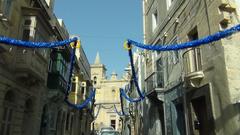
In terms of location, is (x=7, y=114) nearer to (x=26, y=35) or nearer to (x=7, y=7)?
(x=26, y=35)

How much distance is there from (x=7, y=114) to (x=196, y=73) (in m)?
8.41

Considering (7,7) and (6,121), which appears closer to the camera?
(7,7)

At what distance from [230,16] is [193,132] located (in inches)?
188

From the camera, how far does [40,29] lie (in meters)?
14.4

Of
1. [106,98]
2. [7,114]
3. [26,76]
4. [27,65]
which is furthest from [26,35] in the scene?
[106,98]

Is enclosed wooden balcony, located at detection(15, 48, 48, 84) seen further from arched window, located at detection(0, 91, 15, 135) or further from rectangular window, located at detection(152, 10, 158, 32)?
rectangular window, located at detection(152, 10, 158, 32)

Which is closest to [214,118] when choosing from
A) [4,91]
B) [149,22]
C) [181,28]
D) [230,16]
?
[230,16]

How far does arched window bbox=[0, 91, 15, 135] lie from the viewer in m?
11.6

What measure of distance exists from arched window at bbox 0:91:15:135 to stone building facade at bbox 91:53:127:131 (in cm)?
4522

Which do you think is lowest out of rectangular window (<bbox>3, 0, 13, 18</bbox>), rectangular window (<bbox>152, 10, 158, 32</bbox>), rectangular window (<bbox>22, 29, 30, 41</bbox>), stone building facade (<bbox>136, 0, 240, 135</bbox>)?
stone building facade (<bbox>136, 0, 240, 135</bbox>)

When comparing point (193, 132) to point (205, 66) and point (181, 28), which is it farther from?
point (181, 28)

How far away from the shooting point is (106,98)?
6156cm

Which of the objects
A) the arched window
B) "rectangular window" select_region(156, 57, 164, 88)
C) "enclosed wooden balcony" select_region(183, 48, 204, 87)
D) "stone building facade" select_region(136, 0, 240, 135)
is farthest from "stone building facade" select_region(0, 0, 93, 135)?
"enclosed wooden balcony" select_region(183, 48, 204, 87)

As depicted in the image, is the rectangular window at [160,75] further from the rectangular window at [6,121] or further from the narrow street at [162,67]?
the rectangular window at [6,121]
